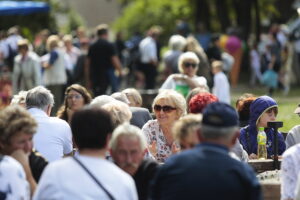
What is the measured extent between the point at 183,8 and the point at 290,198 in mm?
41772

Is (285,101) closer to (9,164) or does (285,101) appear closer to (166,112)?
(166,112)

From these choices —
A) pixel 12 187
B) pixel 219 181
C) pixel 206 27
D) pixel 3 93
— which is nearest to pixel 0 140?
pixel 12 187

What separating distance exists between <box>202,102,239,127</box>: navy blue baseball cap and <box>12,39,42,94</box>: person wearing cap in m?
16.2

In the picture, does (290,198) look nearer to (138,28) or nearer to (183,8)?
(183,8)

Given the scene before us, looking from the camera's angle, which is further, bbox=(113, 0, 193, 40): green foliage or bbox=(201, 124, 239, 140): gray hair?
bbox=(113, 0, 193, 40): green foliage

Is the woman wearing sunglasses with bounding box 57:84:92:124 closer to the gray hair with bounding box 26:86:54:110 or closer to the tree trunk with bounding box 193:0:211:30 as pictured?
the gray hair with bounding box 26:86:54:110

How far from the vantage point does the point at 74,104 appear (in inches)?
505

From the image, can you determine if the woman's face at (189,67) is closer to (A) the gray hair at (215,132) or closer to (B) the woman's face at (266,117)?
(B) the woman's face at (266,117)

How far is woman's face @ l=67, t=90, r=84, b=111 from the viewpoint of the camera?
42.0 ft

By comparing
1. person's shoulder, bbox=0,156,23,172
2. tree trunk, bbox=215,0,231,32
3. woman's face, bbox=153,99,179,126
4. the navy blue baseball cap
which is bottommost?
tree trunk, bbox=215,0,231,32

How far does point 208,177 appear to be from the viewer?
6.31 meters

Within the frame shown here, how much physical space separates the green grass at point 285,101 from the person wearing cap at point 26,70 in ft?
15.4

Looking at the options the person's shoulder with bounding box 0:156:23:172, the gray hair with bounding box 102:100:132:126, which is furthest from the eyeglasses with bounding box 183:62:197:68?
the person's shoulder with bounding box 0:156:23:172

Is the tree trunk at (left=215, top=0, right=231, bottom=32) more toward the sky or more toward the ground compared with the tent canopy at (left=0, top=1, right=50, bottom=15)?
more toward the ground
